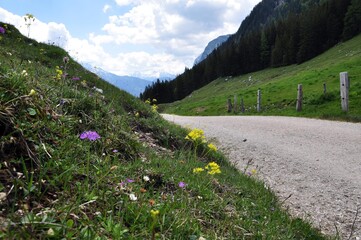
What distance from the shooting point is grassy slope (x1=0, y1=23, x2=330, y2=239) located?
6.81 ft

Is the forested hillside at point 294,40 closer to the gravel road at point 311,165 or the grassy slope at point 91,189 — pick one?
the gravel road at point 311,165

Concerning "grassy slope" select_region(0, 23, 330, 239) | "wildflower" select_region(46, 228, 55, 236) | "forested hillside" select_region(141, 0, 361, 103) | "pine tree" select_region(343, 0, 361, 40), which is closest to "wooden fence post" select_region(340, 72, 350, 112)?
"grassy slope" select_region(0, 23, 330, 239)

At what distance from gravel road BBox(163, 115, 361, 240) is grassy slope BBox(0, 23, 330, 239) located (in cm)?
79

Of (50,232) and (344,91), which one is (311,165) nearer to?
(50,232)

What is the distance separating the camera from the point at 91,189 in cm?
255

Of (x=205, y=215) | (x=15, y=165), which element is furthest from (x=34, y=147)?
(x=205, y=215)

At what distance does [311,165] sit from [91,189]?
7.19 meters

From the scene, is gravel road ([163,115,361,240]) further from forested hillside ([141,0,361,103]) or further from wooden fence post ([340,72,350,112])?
forested hillside ([141,0,361,103])

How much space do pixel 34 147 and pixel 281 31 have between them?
330 ft

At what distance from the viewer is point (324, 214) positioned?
5.53m

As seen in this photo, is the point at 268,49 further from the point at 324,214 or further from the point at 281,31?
the point at 324,214

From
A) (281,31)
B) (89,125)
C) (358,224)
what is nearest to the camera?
(89,125)

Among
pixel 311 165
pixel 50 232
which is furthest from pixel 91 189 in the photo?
pixel 311 165

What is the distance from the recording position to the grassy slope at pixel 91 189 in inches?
81.7
